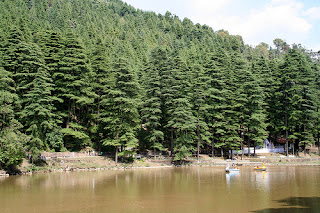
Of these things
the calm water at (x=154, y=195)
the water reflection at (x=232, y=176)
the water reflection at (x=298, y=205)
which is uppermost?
the water reflection at (x=298, y=205)

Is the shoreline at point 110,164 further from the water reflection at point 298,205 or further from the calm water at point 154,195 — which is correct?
the water reflection at point 298,205

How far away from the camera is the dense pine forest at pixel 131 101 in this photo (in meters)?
A: 36.2

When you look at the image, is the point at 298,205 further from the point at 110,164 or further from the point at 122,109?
the point at 122,109

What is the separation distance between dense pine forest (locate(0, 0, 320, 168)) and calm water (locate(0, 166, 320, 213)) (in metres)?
9.31

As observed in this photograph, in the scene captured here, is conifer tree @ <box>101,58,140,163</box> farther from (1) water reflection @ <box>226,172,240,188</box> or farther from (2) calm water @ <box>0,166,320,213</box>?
A: (1) water reflection @ <box>226,172,240,188</box>

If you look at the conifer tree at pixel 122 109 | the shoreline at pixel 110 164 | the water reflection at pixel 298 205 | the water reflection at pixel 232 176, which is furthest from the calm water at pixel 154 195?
the conifer tree at pixel 122 109

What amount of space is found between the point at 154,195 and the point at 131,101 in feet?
69.3

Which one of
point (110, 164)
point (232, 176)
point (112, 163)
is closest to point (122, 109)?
point (112, 163)

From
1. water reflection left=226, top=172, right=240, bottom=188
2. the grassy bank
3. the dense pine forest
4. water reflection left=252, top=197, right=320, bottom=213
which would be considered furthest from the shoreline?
water reflection left=252, top=197, right=320, bottom=213

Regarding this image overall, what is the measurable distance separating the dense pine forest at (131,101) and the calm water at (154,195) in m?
9.31

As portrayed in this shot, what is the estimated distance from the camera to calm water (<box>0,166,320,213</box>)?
690 inches

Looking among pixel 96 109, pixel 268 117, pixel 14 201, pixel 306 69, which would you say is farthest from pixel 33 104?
pixel 306 69

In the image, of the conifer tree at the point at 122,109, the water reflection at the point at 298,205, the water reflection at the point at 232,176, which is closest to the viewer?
the water reflection at the point at 298,205

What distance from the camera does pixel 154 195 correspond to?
21641 mm
